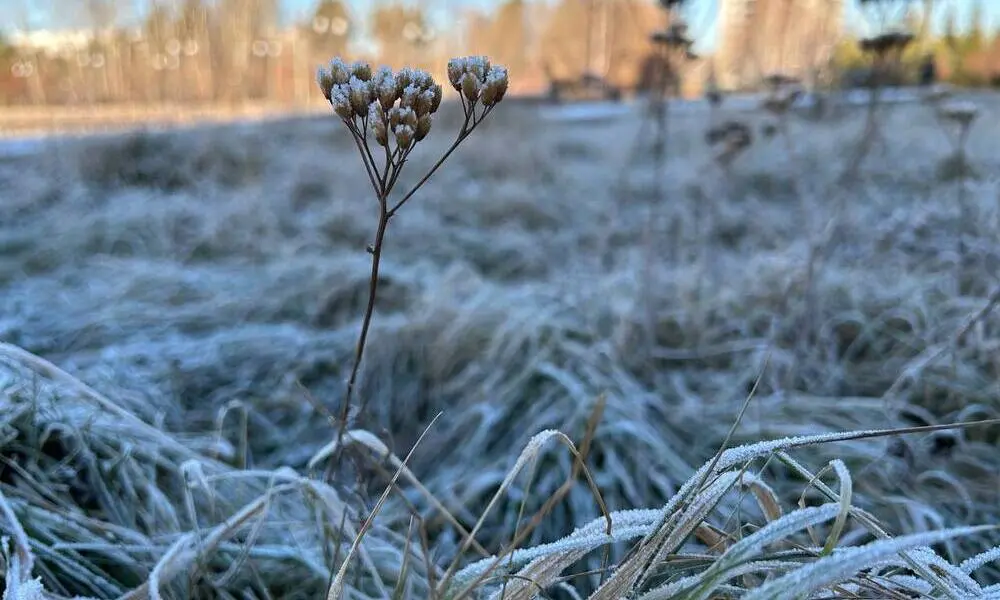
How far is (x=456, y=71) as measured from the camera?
0.78 m

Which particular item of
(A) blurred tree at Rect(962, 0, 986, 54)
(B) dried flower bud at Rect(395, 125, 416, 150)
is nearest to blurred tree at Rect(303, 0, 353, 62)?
(A) blurred tree at Rect(962, 0, 986, 54)

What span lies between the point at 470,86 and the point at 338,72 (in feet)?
0.50

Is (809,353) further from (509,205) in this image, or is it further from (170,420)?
(509,205)

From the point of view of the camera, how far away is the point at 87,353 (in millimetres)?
2113

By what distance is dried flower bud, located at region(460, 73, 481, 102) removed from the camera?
29.2 inches

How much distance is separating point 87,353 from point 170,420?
0.52m

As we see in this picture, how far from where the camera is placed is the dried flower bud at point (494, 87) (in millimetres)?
737

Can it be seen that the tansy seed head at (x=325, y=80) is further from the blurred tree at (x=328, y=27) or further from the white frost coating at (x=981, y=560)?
the blurred tree at (x=328, y=27)

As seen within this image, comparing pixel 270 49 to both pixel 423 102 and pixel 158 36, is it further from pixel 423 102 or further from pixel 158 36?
pixel 423 102

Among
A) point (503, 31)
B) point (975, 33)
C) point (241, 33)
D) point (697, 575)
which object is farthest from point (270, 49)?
point (697, 575)

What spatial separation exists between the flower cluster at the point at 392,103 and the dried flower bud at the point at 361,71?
4 centimetres

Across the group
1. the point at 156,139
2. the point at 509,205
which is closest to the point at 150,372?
the point at 509,205

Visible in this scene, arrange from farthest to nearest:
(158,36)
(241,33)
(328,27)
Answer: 1. (328,27)
2. (241,33)
3. (158,36)

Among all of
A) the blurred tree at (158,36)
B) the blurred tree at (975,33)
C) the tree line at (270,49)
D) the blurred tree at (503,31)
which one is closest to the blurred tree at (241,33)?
the tree line at (270,49)
